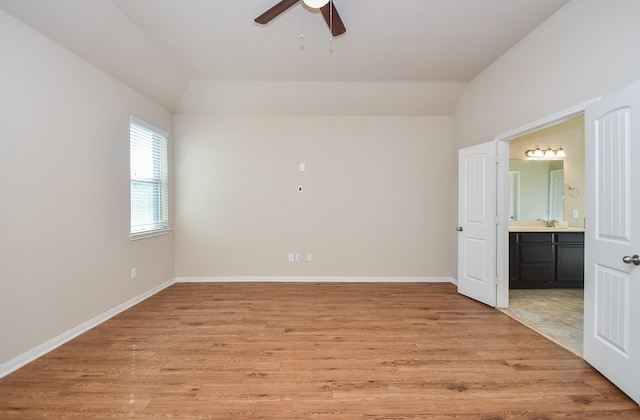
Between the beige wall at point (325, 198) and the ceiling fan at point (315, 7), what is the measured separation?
2.27m

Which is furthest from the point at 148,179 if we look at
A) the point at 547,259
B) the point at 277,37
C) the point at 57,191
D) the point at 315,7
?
the point at 547,259

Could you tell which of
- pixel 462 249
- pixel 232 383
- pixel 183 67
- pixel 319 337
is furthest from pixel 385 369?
pixel 183 67

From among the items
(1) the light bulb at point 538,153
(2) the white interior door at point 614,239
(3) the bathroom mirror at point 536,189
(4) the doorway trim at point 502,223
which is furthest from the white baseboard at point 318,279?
(1) the light bulb at point 538,153

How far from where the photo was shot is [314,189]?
15.9 ft

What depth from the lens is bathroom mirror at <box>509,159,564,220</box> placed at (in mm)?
4930

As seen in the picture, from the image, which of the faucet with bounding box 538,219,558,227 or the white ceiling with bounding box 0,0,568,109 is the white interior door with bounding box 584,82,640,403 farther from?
the faucet with bounding box 538,219,558,227

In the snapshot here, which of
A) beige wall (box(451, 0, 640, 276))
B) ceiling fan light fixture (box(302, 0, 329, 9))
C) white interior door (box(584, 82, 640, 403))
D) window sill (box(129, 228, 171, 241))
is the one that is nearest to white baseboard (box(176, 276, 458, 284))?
window sill (box(129, 228, 171, 241))

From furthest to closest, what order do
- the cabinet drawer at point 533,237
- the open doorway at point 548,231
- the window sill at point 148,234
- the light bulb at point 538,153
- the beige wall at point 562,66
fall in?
the light bulb at point 538,153
the cabinet drawer at point 533,237
the window sill at point 148,234
the open doorway at point 548,231
the beige wall at point 562,66

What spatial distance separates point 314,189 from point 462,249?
2428 mm

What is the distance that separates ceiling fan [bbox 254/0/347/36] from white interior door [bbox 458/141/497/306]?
7.91 feet

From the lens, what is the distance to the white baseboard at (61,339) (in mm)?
2184

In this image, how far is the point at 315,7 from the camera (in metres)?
2.27

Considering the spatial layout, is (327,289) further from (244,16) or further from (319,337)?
(244,16)

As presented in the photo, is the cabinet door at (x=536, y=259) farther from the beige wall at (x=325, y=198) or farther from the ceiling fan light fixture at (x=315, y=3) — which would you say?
the ceiling fan light fixture at (x=315, y=3)
